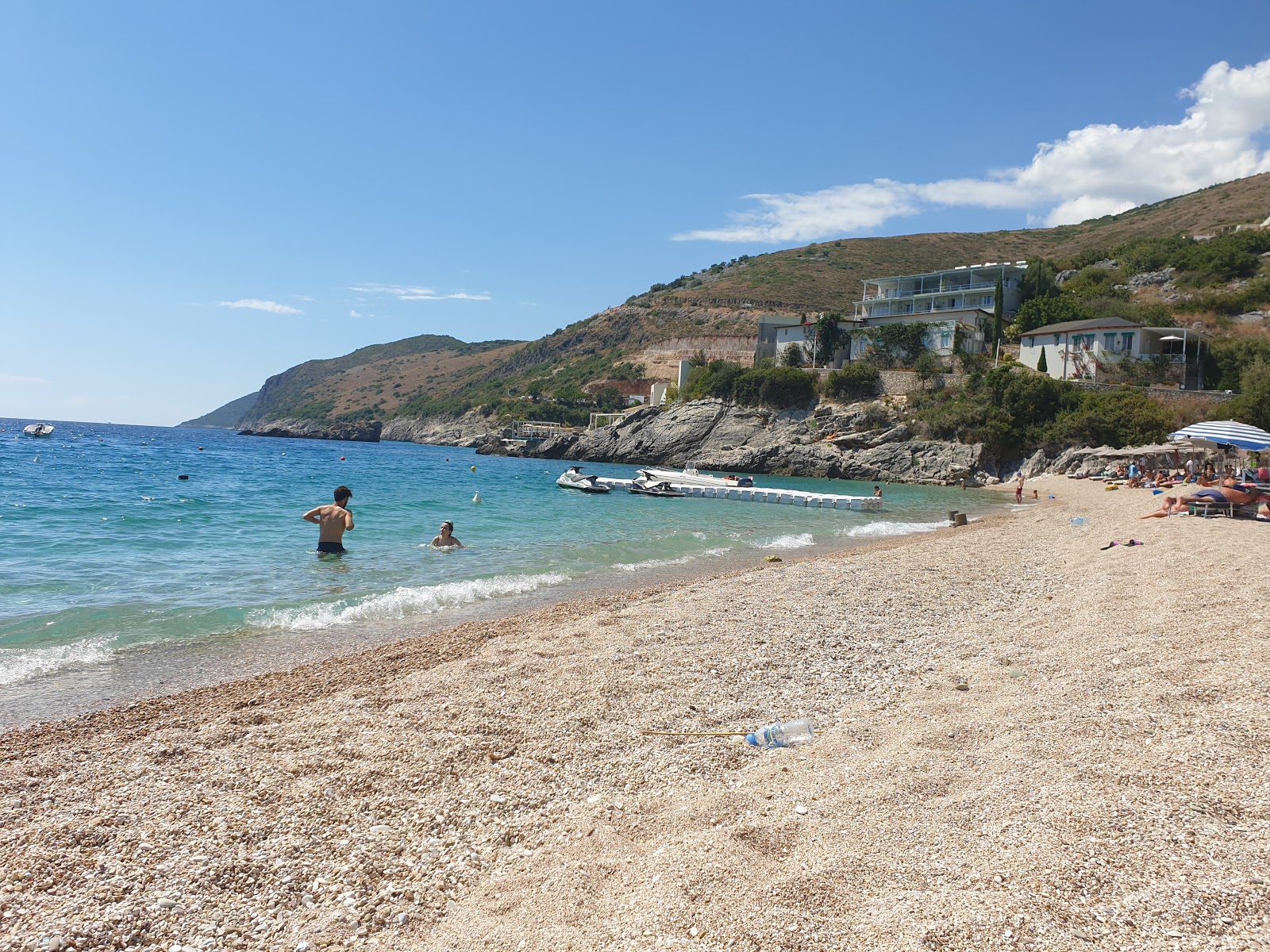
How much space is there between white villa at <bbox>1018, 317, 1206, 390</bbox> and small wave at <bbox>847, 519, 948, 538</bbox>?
31794 millimetres

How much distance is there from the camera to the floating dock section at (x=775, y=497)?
32094 mm

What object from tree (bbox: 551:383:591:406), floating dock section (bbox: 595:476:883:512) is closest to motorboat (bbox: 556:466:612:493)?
floating dock section (bbox: 595:476:883:512)

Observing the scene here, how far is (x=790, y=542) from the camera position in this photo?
20.6 meters

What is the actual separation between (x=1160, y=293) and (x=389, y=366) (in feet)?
518

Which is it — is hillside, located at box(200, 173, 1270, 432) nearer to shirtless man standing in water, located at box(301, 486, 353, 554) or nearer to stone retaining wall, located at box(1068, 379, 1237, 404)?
stone retaining wall, located at box(1068, 379, 1237, 404)

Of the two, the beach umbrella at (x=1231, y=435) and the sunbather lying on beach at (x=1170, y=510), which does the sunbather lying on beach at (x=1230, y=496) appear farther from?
the beach umbrella at (x=1231, y=435)

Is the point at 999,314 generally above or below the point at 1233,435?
above

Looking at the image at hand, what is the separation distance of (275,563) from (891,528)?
1888 centimetres

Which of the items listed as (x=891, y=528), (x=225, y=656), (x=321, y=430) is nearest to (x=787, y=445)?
(x=891, y=528)

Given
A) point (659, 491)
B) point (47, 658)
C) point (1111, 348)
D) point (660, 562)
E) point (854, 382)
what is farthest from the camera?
point (854, 382)

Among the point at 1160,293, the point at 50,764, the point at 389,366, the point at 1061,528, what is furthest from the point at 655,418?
the point at 389,366

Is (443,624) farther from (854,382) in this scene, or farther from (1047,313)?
(1047,313)

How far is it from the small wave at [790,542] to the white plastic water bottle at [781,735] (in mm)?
13639

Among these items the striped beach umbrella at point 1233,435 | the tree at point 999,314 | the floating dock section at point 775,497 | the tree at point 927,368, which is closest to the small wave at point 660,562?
the striped beach umbrella at point 1233,435
